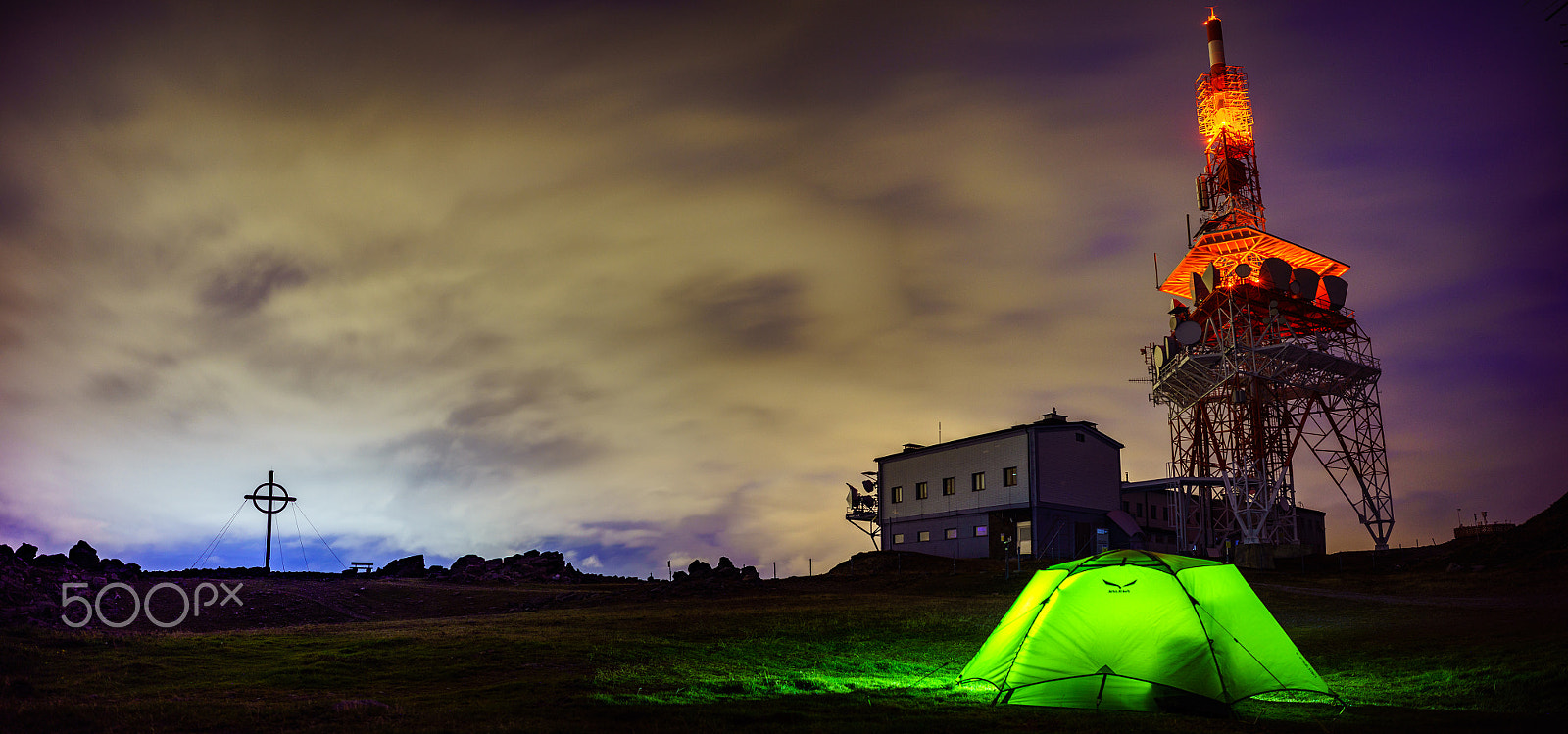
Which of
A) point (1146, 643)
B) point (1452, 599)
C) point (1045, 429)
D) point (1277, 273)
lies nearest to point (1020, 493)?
point (1045, 429)

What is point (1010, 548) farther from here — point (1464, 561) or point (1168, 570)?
point (1168, 570)

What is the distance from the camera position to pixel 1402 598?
31188mm

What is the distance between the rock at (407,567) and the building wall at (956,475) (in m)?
30.3

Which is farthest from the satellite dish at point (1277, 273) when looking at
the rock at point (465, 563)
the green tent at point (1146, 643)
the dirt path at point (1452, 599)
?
the rock at point (465, 563)

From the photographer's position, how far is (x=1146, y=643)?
46.7 feet

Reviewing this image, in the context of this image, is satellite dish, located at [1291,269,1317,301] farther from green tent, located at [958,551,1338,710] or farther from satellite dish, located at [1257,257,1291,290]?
green tent, located at [958,551,1338,710]

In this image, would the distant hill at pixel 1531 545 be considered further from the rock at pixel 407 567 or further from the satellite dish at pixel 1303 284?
the rock at pixel 407 567

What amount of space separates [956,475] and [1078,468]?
7.27m

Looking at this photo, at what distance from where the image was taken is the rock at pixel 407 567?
189ft

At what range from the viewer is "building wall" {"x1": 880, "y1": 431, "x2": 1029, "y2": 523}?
174 feet

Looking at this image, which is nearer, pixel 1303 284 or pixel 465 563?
pixel 1303 284

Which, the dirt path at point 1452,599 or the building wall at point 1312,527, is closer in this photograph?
the dirt path at point 1452,599

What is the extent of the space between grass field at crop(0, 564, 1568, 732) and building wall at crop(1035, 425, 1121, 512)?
21549 millimetres

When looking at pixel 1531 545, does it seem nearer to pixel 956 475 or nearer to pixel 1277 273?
pixel 1277 273
